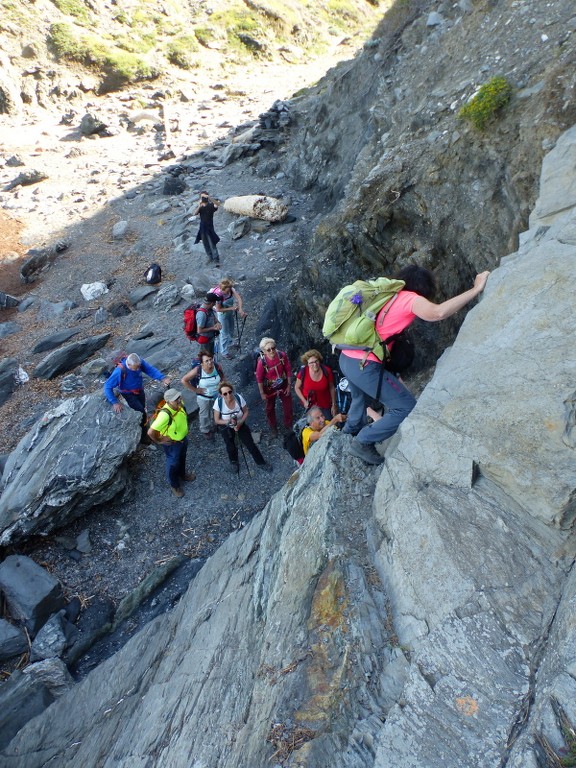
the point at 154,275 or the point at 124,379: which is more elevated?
the point at 154,275

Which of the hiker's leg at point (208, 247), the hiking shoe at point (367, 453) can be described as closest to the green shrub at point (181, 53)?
the hiker's leg at point (208, 247)

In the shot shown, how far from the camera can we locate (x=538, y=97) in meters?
8.12

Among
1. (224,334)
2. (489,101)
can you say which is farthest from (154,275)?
(489,101)

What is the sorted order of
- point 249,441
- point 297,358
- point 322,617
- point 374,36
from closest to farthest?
point 322,617 → point 249,441 → point 297,358 → point 374,36

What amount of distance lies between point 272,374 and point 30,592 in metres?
5.85

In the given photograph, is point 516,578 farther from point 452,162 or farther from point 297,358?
point 297,358

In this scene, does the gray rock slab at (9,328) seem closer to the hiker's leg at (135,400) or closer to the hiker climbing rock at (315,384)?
the hiker's leg at (135,400)

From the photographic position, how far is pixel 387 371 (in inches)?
233

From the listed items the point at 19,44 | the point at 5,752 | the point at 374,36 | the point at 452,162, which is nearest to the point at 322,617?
the point at 5,752

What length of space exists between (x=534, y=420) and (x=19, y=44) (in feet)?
151

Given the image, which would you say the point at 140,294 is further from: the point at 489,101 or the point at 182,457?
the point at 489,101

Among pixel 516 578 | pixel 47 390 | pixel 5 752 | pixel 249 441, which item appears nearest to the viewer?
pixel 516 578

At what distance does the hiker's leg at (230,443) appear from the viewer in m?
10.3

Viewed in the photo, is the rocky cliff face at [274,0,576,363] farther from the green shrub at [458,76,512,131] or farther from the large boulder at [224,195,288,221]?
the large boulder at [224,195,288,221]
